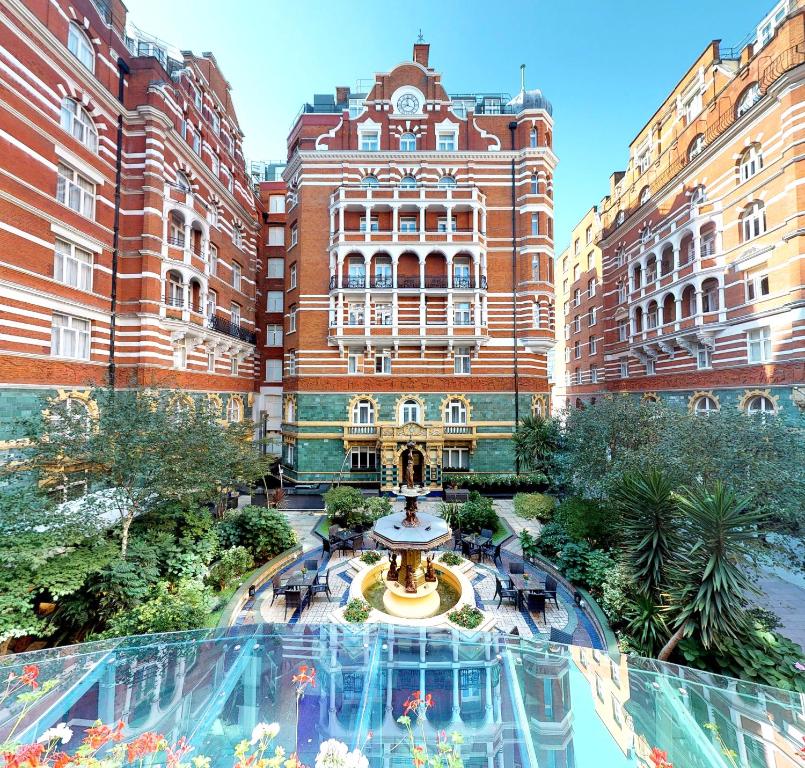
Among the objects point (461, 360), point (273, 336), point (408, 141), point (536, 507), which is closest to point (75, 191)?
point (273, 336)

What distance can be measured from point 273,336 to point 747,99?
33804 millimetres

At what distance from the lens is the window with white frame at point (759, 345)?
17.7 metres

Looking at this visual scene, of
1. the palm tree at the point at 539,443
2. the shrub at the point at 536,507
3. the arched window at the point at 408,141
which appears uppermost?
the arched window at the point at 408,141

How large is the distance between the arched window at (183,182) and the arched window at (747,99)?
30.3 meters

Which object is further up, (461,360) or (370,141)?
(370,141)

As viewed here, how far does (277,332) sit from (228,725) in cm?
2872

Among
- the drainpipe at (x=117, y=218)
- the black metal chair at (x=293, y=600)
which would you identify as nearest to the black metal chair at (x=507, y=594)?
the black metal chair at (x=293, y=600)

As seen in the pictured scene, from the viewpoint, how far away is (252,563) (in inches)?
479

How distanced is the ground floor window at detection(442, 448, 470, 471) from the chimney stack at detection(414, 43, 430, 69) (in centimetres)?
2660

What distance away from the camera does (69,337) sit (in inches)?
618

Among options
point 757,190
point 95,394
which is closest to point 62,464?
point 95,394

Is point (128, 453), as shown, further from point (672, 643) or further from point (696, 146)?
point (696, 146)

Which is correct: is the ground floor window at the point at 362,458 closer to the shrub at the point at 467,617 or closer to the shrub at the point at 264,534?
the shrub at the point at 264,534

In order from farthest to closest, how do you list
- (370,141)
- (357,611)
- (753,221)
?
(370,141)
(753,221)
(357,611)
